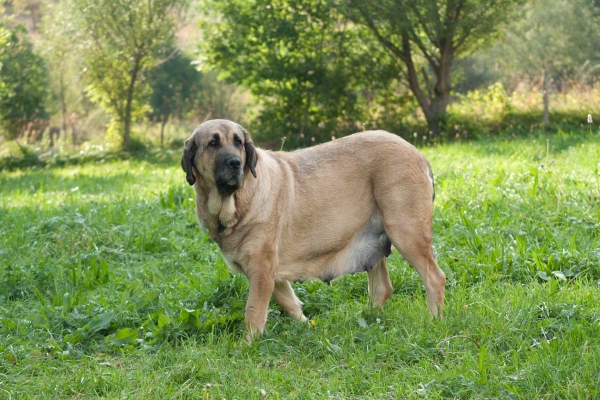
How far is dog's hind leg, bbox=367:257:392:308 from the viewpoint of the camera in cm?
568

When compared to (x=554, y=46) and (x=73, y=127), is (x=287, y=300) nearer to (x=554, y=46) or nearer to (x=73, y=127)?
(x=554, y=46)

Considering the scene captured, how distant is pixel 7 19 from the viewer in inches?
790

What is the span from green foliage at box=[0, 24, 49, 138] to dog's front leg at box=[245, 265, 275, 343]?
19562mm

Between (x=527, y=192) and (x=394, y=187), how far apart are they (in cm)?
300

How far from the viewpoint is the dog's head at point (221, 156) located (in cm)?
499

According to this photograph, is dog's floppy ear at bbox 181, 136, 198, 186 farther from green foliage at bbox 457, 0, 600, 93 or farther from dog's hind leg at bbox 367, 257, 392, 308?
green foliage at bbox 457, 0, 600, 93

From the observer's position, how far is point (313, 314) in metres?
5.73

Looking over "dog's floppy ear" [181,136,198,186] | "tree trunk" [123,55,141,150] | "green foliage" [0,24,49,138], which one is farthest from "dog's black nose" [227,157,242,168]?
"green foliage" [0,24,49,138]

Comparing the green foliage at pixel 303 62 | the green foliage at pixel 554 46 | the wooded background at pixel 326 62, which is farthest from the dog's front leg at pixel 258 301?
the green foliage at pixel 554 46

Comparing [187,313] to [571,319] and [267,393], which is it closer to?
[267,393]

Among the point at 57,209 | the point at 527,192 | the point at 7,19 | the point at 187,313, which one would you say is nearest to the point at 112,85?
the point at 7,19

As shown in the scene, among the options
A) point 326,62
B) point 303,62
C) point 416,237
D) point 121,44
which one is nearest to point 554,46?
point 326,62

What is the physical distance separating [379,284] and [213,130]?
1.86 meters

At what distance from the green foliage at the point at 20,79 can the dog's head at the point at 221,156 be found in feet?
62.8
